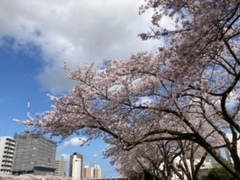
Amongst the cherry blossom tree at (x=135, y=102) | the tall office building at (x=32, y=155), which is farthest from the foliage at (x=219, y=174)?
the tall office building at (x=32, y=155)

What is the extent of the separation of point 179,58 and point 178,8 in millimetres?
1319

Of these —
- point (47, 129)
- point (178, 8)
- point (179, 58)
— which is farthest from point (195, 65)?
point (47, 129)

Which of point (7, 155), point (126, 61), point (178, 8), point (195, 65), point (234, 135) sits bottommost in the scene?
point (234, 135)

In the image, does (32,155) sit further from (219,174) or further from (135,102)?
(135,102)

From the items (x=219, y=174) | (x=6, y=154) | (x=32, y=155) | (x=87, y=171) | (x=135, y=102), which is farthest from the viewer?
(x=87, y=171)

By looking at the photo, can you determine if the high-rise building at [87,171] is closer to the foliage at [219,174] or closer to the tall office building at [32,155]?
the tall office building at [32,155]

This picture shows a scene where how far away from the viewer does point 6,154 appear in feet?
319

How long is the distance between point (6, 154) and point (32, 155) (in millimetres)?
8830

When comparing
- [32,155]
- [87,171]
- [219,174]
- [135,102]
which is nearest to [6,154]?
[32,155]

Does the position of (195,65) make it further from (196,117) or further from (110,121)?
(196,117)

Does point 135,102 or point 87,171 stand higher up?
point 87,171

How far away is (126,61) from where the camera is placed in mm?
10383

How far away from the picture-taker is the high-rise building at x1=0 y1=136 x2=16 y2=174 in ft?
311

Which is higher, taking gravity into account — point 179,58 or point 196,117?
point 196,117
